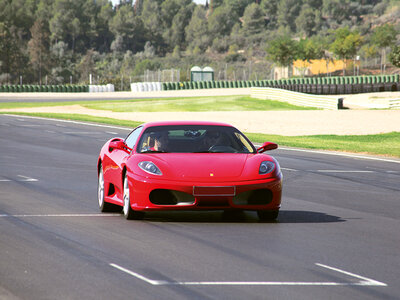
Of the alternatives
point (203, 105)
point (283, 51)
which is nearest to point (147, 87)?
point (203, 105)

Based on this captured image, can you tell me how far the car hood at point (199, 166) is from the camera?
10133 millimetres

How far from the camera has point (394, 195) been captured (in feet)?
46.6

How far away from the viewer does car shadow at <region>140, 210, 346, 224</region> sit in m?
10.8

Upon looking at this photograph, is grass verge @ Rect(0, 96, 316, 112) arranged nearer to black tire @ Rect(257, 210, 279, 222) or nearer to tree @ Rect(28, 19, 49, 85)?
black tire @ Rect(257, 210, 279, 222)

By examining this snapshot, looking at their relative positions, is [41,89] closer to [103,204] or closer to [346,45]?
[346,45]

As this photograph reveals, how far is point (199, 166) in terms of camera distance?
10.2 m

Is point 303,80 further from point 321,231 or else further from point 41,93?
point 321,231

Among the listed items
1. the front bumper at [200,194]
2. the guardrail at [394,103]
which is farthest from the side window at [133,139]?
the guardrail at [394,103]

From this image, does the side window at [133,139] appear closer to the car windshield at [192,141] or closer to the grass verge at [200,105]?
the car windshield at [192,141]

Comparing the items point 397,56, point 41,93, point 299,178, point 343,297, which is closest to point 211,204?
point 343,297

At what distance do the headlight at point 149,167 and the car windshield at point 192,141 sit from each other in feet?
1.56

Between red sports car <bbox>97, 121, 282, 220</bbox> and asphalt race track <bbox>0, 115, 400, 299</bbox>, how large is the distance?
28cm

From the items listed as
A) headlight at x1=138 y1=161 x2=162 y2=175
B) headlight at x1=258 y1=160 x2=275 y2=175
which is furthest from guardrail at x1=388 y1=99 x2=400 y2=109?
headlight at x1=138 y1=161 x2=162 y2=175

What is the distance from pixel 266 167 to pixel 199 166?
2.77ft
